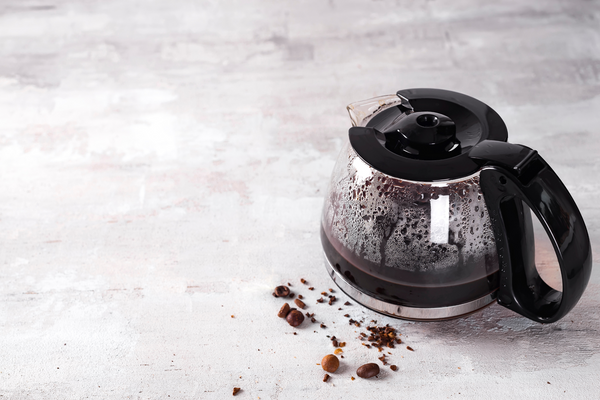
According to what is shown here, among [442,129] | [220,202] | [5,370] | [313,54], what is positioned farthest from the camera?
[313,54]

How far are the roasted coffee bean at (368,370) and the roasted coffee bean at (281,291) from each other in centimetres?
20

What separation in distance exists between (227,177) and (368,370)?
576 mm

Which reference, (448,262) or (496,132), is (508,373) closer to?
(448,262)

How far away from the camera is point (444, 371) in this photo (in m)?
0.84

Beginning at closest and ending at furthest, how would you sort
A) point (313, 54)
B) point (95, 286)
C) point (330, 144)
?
point (95, 286) < point (330, 144) < point (313, 54)

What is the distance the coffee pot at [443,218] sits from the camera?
71 centimetres

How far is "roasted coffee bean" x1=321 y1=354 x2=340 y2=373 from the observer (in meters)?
0.84

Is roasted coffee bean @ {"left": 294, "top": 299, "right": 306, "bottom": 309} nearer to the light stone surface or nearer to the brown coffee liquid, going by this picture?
the light stone surface

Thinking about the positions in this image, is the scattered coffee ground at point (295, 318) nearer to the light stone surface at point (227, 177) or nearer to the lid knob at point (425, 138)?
the light stone surface at point (227, 177)

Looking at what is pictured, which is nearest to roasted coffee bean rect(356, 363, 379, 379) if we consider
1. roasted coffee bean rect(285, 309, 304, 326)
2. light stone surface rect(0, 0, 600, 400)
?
light stone surface rect(0, 0, 600, 400)

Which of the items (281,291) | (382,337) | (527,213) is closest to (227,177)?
(281,291)

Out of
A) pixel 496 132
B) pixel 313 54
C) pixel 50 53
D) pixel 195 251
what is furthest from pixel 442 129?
pixel 50 53

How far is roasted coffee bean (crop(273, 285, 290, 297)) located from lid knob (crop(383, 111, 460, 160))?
33 centimetres

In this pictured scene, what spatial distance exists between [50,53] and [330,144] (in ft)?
3.26
